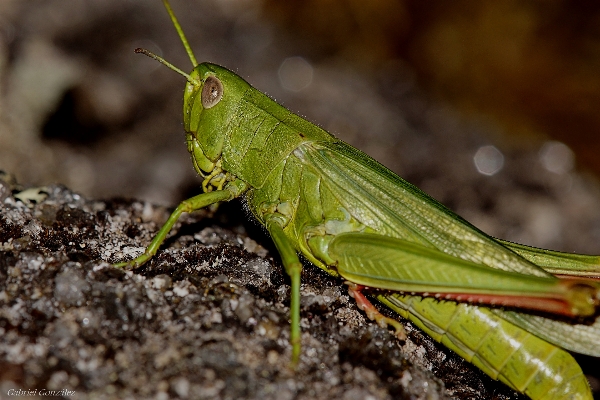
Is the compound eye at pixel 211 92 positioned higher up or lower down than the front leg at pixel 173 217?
higher up

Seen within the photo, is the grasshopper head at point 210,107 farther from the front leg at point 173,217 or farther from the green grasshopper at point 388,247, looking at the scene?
the front leg at point 173,217

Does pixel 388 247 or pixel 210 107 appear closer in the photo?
pixel 388 247

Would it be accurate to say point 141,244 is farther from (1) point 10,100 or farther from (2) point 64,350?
(1) point 10,100

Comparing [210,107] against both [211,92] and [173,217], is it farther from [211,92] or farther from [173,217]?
[173,217]

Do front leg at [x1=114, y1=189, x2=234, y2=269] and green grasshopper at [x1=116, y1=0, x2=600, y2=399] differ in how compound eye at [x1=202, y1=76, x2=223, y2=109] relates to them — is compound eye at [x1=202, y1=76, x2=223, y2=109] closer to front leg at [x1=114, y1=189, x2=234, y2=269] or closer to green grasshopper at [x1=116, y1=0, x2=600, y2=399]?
green grasshopper at [x1=116, y1=0, x2=600, y2=399]
